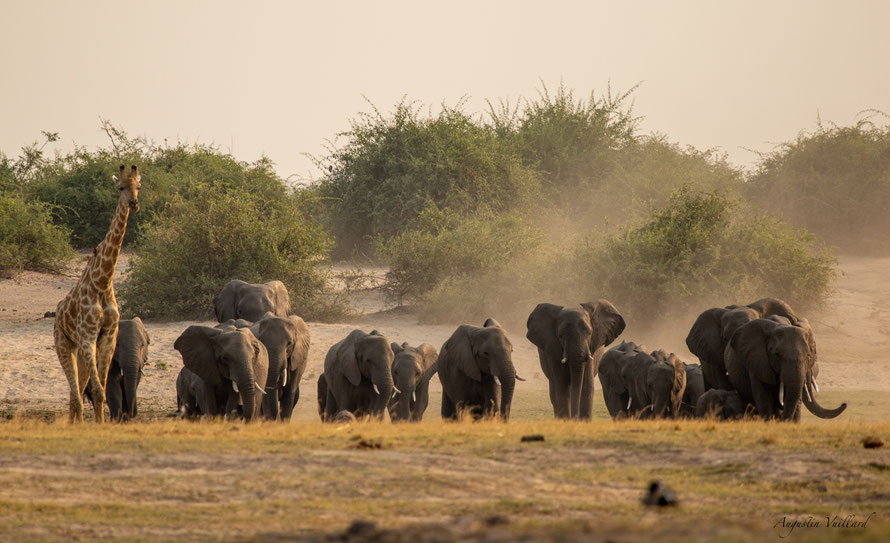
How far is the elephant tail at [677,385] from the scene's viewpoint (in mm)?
17250

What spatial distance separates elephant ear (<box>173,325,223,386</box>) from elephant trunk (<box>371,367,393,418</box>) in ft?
7.80

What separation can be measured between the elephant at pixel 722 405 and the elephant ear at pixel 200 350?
293 inches

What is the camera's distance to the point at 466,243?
33.1m

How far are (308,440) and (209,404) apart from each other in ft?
17.3

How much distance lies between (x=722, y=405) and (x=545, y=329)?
3.29 m

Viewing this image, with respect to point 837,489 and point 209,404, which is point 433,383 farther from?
point 837,489

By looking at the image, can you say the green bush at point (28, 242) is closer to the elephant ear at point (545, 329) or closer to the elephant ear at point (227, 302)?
the elephant ear at point (227, 302)

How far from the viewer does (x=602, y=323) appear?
1869 centimetres

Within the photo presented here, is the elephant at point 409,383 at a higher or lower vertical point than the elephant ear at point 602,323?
lower

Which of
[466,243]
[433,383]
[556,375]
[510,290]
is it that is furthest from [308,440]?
[466,243]

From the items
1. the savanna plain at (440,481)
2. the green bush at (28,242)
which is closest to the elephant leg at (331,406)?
the savanna plain at (440,481)

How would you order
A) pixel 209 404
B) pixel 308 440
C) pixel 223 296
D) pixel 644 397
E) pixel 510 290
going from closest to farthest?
pixel 308 440
pixel 209 404
pixel 644 397
pixel 223 296
pixel 510 290

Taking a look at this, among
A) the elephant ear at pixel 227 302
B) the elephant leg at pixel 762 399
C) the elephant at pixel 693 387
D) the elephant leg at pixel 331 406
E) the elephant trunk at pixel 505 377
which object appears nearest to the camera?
the elephant trunk at pixel 505 377

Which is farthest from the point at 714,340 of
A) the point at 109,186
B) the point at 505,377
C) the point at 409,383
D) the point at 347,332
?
the point at 109,186
